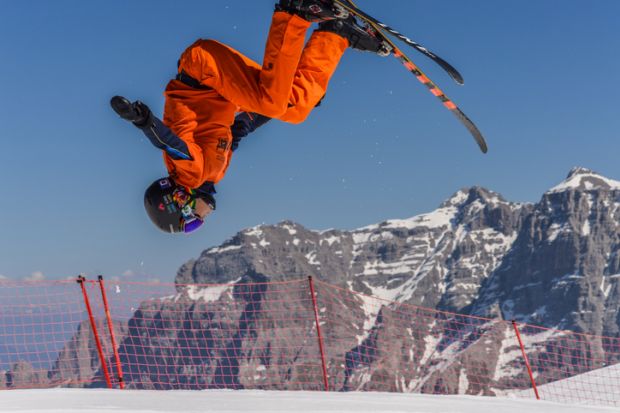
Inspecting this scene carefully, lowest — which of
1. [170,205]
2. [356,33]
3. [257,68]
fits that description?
[170,205]

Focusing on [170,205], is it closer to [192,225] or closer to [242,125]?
[192,225]

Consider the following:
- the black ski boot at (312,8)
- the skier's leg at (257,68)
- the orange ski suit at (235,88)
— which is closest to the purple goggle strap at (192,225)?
the orange ski suit at (235,88)

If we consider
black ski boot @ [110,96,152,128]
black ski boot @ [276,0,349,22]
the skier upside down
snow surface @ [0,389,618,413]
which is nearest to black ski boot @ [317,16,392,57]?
the skier upside down

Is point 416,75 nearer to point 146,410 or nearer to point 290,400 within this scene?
point 290,400

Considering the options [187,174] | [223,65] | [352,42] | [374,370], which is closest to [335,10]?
[352,42]

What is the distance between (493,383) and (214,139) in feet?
651

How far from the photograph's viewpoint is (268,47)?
431 cm

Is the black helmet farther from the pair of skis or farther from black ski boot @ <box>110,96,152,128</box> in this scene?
the pair of skis

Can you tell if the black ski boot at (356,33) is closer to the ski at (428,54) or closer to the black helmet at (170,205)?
the ski at (428,54)

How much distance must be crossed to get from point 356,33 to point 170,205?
5.35ft

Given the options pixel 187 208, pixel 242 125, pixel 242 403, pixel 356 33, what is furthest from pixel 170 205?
pixel 356 33

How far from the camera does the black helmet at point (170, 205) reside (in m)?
4.51

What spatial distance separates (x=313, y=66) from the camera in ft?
14.8

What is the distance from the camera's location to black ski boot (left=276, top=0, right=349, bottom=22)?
418 centimetres
